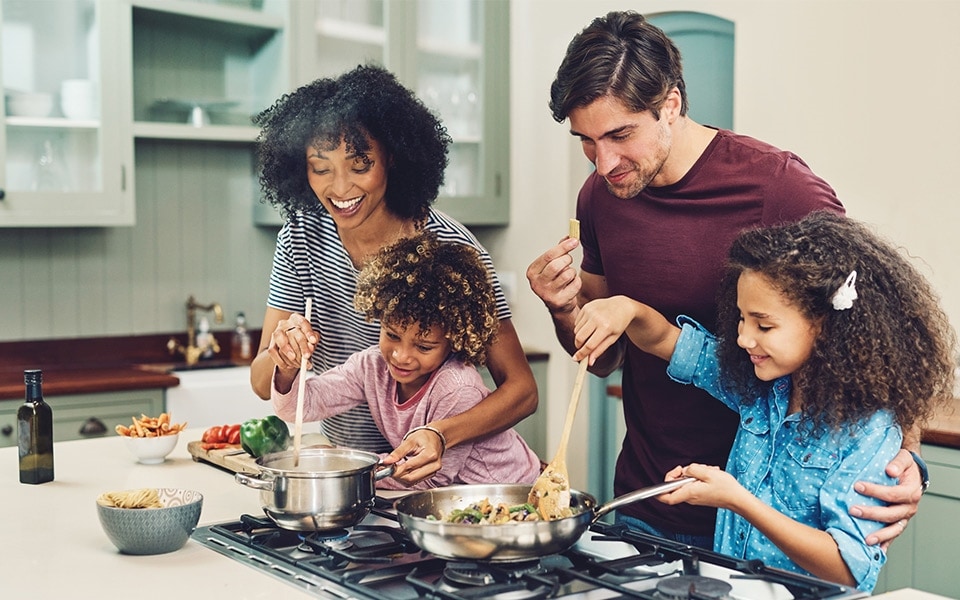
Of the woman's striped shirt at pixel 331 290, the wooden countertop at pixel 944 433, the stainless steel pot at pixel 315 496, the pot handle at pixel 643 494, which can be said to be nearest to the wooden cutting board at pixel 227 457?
the woman's striped shirt at pixel 331 290

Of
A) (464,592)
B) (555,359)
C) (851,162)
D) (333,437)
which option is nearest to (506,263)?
(555,359)

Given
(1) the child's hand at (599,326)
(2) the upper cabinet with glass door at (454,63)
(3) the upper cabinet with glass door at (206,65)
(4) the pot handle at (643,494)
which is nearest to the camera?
(4) the pot handle at (643,494)

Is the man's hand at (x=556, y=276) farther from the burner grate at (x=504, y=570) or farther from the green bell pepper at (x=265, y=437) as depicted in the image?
the green bell pepper at (x=265, y=437)

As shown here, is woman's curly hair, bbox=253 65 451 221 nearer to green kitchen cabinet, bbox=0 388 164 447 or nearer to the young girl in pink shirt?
the young girl in pink shirt

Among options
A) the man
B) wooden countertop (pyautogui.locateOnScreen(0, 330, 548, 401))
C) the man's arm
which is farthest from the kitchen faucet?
the man's arm

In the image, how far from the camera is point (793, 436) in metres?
1.72

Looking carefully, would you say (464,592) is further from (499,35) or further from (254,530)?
(499,35)

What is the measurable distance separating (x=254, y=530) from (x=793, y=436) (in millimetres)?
871

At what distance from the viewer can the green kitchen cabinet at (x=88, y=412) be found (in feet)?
11.0

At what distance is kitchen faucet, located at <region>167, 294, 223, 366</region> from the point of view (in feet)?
13.6

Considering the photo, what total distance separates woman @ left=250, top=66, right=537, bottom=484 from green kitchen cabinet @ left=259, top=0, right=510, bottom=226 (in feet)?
6.06

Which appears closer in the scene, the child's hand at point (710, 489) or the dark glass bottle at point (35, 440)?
the child's hand at point (710, 489)

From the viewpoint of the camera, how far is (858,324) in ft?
5.42

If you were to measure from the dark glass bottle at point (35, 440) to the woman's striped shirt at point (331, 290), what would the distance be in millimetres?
517
